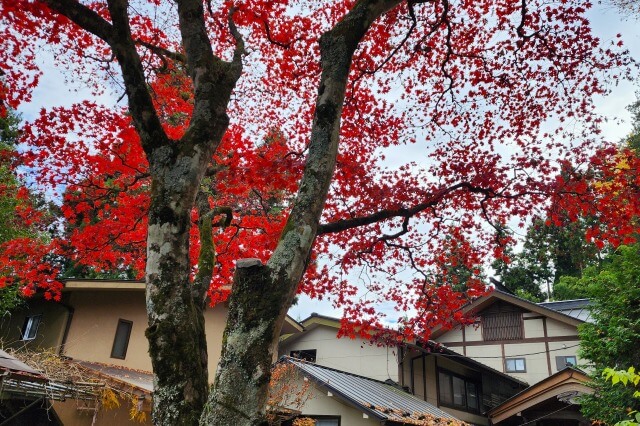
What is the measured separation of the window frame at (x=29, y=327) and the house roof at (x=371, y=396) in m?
8.81

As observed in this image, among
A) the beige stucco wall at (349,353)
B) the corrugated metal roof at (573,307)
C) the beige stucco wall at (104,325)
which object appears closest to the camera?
the beige stucco wall at (104,325)

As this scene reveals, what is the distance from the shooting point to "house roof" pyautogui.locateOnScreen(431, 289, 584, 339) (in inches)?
814

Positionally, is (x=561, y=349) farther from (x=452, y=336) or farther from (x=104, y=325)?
(x=104, y=325)

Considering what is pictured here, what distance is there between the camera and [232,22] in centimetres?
715

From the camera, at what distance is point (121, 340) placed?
15.4m

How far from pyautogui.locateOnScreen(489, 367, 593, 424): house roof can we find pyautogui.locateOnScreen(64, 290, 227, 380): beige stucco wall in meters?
11.6

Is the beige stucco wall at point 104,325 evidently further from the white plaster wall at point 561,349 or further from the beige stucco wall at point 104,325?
the white plaster wall at point 561,349

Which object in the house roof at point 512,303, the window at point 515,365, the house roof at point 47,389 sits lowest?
the house roof at point 47,389

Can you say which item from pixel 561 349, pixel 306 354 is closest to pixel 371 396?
pixel 306 354

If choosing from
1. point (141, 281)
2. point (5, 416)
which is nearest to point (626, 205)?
point (141, 281)

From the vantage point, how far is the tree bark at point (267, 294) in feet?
10.4

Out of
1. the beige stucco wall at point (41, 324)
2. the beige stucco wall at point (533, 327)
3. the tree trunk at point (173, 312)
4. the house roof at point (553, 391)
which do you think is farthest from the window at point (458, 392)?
the tree trunk at point (173, 312)

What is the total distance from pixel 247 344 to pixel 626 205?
34.5 feet

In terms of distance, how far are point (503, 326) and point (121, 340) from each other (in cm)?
1730
